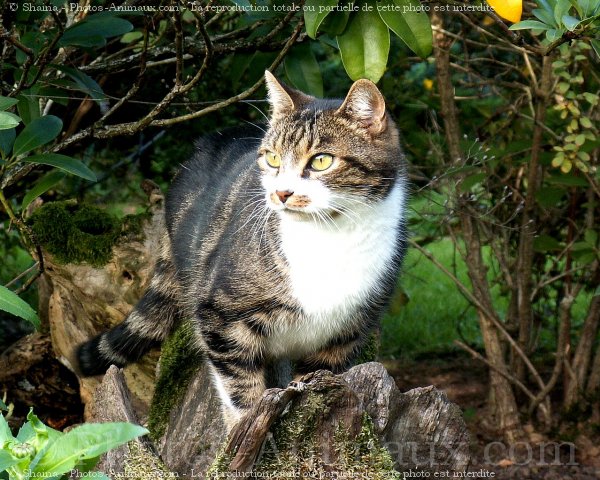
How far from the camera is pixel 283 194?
9.25ft

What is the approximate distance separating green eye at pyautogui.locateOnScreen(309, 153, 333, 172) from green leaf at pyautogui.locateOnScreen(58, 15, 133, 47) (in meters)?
0.79

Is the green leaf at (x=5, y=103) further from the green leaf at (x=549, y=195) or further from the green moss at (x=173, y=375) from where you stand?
the green leaf at (x=549, y=195)

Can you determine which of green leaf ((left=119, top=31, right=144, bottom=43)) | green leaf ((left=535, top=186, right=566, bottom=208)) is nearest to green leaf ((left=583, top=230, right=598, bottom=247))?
green leaf ((left=535, top=186, right=566, bottom=208))

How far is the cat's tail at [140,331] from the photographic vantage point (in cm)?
362

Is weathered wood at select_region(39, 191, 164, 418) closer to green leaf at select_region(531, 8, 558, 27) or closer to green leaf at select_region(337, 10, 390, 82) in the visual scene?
green leaf at select_region(337, 10, 390, 82)

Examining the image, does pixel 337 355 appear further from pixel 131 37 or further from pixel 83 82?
pixel 131 37

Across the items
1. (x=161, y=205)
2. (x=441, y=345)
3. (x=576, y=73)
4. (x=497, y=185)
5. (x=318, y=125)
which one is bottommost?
(x=441, y=345)

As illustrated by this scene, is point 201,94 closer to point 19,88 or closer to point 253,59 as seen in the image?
point 253,59

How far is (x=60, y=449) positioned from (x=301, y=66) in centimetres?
220

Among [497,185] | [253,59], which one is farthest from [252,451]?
[497,185]

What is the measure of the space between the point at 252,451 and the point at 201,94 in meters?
2.76

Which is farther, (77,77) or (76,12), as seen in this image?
(76,12)

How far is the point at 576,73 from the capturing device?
4266mm

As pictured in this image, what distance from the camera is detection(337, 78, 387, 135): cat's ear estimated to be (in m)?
2.87
